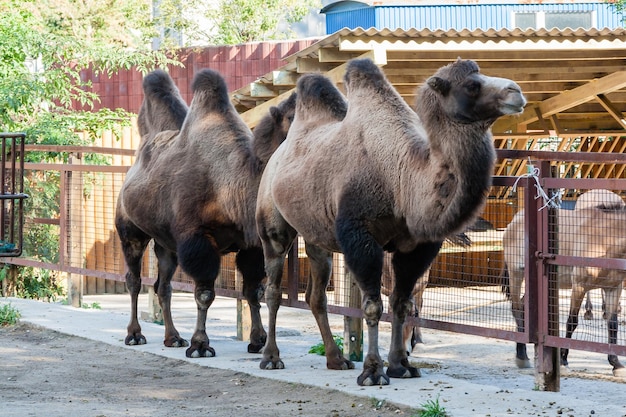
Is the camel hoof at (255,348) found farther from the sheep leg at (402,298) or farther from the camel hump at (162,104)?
the camel hump at (162,104)

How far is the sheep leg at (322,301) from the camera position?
9047 millimetres

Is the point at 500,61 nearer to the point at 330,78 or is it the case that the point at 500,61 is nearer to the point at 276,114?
the point at 330,78

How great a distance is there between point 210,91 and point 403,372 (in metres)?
3.43

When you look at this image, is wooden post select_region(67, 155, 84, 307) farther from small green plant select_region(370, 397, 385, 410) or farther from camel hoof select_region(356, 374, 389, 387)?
small green plant select_region(370, 397, 385, 410)

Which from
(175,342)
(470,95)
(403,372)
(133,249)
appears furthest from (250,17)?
(470,95)

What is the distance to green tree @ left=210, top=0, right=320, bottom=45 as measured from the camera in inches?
1180

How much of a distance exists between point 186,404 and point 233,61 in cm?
1615

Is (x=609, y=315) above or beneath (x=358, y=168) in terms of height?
beneath

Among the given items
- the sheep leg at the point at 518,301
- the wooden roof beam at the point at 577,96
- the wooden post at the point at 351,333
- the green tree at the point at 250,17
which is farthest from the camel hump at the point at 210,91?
the green tree at the point at 250,17

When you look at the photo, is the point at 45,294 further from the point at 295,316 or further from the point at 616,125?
the point at 616,125

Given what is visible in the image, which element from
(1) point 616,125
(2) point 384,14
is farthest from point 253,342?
(2) point 384,14

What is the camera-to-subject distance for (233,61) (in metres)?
23.6

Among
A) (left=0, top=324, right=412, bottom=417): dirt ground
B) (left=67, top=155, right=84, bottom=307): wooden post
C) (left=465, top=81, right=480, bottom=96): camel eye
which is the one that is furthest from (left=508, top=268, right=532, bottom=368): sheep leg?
(left=67, top=155, right=84, bottom=307): wooden post

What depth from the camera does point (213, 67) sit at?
928 inches
